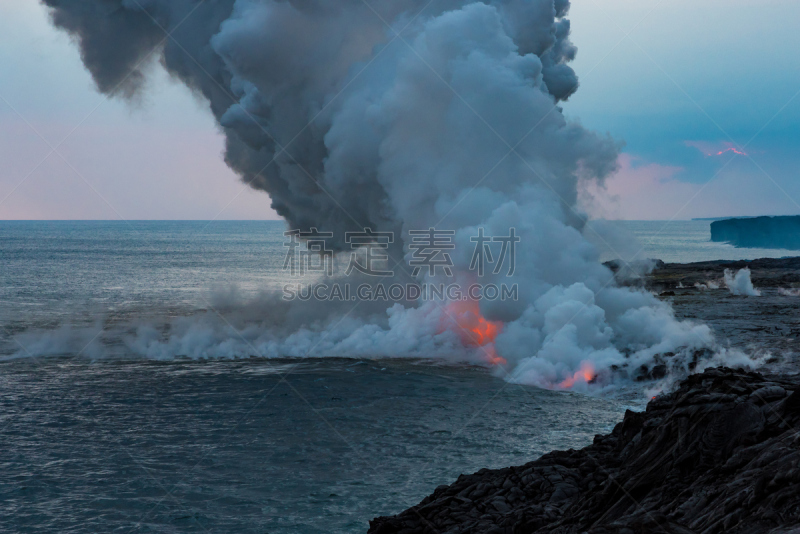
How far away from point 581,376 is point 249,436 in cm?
1317

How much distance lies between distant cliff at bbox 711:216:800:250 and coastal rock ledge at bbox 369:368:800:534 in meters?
177

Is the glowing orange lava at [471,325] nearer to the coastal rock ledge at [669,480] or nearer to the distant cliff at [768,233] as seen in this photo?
the coastal rock ledge at [669,480]

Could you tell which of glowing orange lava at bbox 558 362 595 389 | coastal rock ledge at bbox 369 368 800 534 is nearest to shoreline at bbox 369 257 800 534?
coastal rock ledge at bbox 369 368 800 534

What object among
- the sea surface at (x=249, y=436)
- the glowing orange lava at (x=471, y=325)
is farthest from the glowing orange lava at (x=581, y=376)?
the glowing orange lava at (x=471, y=325)

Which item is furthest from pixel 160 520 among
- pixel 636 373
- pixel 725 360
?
pixel 725 360

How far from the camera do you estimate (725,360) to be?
25.0m

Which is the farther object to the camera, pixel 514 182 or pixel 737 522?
pixel 514 182

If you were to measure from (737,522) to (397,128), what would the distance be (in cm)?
3049

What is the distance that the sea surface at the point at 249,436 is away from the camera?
15.2 m

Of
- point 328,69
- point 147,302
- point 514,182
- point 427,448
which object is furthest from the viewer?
point 147,302

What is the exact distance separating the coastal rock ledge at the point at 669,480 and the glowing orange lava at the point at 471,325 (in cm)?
1787

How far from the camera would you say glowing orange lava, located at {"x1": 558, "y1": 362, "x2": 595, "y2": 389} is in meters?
25.5

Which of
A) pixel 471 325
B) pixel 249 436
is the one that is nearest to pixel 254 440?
pixel 249 436

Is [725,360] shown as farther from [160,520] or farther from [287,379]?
[160,520]
